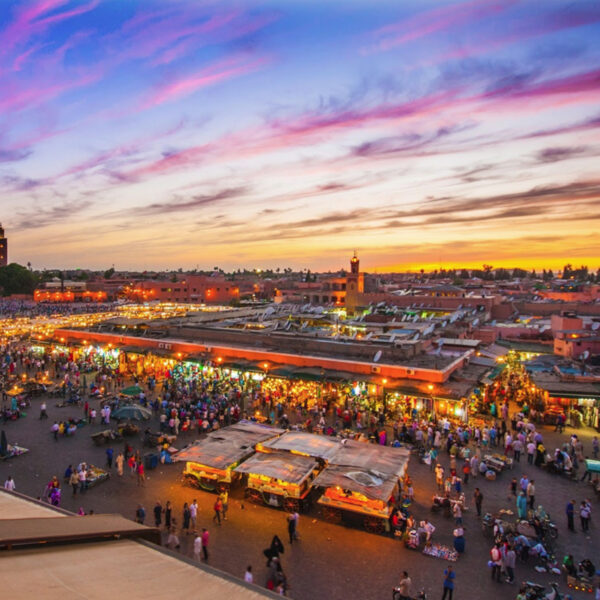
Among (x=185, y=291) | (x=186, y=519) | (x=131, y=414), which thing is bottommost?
(x=186, y=519)

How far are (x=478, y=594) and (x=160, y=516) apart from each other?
23.2 ft

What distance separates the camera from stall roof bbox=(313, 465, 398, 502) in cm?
1037

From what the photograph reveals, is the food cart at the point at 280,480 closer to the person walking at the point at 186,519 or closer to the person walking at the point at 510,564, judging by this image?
the person walking at the point at 186,519

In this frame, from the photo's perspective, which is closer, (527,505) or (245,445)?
(527,505)

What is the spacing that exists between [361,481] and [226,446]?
4.28 metres

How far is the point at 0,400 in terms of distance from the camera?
21.3 metres

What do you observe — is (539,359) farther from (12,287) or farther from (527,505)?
(12,287)

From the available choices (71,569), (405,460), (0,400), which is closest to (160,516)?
(405,460)

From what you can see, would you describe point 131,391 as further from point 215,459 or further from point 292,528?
point 292,528

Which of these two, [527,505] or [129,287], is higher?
[129,287]

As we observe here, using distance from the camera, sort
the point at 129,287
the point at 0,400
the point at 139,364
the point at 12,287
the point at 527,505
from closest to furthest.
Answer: the point at 527,505 → the point at 0,400 → the point at 139,364 → the point at 129,287 → the point at 12,287

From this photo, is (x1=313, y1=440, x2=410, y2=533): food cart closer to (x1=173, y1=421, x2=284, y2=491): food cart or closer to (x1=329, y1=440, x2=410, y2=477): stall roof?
(x1=329, y1=440, x2=410, y2=477): stall roof

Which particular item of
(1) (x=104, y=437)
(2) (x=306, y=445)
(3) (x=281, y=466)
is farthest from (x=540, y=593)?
(1) (x=104, y=437)

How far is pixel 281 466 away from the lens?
1172 centimetres
